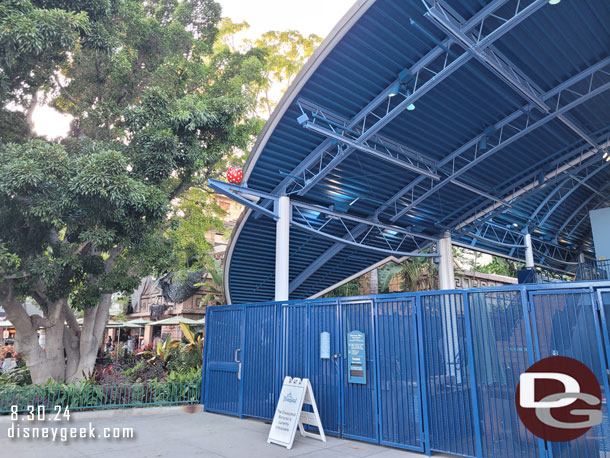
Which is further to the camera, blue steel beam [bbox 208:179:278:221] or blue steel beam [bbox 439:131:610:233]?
blue steel beam [bbox 439:131:610:233]

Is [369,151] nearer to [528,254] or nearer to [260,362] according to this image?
[260,362]

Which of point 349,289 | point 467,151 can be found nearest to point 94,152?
point 467,151

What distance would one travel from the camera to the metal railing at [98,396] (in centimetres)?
980

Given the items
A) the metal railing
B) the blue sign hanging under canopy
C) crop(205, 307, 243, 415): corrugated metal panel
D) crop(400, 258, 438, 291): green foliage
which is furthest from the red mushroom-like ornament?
crop(400, 258, 438, 291): green foliage

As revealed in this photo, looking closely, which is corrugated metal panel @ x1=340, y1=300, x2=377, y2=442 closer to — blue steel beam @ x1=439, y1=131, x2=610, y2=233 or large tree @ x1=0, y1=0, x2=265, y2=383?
large tree @ x1=0, y1=0, x2=265, y2=383

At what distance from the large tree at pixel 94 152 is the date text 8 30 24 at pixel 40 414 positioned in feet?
5.83

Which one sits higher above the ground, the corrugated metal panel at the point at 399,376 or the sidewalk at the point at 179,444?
the corrugated metal panel at the point at 399,376

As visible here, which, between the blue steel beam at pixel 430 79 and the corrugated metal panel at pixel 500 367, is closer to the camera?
the corrugated metal panel at pixel 500 367

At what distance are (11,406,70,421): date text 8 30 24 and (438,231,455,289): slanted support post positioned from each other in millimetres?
15790

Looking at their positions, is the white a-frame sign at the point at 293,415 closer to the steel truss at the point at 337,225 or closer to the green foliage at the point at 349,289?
the steel truss at the point at 337,225

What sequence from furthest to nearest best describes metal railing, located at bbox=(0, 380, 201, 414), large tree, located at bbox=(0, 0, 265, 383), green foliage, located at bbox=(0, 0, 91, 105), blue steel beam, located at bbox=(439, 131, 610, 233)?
1. blue steel beam, located at bbox=(439, 131, 610, 233)
2. metal railing, located at bbox=(0, 380, 201, 414)
3. large tree, located at bbox=(0, 0, 265, 383)
4. green foliage, located at bbox=(0, 0, 91, 105)

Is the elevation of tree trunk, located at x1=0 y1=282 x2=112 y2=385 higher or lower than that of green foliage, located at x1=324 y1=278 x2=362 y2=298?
lower

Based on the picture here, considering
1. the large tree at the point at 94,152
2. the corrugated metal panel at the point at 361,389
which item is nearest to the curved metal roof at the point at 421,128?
the large tree at the point at 94,152

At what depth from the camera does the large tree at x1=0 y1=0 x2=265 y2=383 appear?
31.3ft
